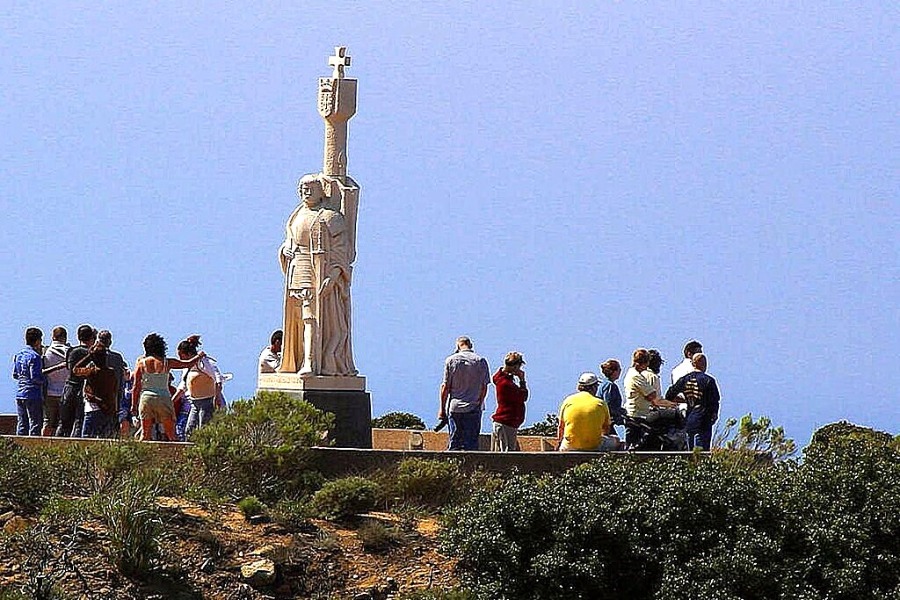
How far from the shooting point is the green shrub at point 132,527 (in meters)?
20.0

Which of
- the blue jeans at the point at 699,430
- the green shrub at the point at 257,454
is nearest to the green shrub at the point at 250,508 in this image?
the green shrub at the point at 257,454

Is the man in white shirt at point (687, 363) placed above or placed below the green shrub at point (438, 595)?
above

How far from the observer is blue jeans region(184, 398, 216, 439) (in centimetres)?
2525

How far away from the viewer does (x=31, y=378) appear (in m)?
25.4

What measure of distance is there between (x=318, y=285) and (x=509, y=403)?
3.16 metres

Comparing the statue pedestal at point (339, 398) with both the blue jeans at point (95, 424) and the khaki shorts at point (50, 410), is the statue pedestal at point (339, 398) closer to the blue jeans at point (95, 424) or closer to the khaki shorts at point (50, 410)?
the blue jeans at point (95, 424)

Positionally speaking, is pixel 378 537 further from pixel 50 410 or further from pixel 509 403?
pixel 50 410

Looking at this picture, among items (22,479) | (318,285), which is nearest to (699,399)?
(318,285)

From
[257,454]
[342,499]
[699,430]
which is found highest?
[699,430]

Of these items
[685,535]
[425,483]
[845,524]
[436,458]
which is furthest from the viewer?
[436,458]

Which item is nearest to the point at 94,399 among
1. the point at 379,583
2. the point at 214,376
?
the point at 214,376

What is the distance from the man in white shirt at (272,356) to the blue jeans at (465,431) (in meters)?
2.83

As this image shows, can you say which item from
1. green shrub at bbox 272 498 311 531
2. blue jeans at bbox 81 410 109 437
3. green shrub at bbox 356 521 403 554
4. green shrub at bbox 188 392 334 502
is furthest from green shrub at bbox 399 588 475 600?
blue jeans at bbox 81 410 109 437

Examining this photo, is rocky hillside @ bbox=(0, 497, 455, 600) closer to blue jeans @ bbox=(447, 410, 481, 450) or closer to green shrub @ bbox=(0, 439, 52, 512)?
green shrub @ bbox=(0, 439, 52, 512)
